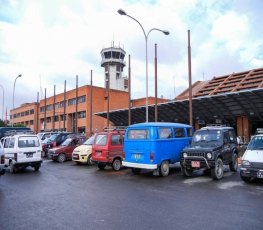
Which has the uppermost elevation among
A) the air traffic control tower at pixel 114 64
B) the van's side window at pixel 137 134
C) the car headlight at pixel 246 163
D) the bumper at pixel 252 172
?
the air traffic control tower at pixel 114 64

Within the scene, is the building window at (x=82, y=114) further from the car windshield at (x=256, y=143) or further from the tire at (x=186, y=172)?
the car windshield at (x=256, y=143)

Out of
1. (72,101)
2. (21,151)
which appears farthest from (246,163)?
(72,101)

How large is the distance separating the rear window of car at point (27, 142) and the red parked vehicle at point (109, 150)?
9.77 feet

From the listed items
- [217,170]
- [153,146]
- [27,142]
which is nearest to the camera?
[217,170]

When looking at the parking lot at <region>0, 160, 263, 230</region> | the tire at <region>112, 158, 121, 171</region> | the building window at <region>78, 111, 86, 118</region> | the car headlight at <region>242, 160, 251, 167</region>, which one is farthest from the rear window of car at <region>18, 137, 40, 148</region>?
the building window at <region>78, 111, 86, 118</region>

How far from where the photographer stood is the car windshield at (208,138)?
11539mm

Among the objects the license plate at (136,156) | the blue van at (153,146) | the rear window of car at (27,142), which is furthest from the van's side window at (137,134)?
the rear window of car at (27,142)

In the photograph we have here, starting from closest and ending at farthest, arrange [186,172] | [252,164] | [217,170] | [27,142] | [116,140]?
1. [252,164]
2. [217,170]
3. [186,172]
4. [27,142]
5. [116,140]

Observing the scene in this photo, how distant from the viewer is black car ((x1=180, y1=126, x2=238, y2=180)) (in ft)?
34.6

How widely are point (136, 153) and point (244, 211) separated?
5.98 metres

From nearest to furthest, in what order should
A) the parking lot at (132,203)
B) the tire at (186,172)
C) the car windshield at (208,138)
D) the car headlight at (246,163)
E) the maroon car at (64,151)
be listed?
the parking lot at (132,203)
the car headlight at (246,163)
the tire at (186,172)
the car windshield at (208,138)
the maroon car at (64,151)

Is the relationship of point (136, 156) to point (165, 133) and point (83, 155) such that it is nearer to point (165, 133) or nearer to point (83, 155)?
point (165, 133)

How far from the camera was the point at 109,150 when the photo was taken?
45.6 feet

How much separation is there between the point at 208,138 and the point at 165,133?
5.90 ft
